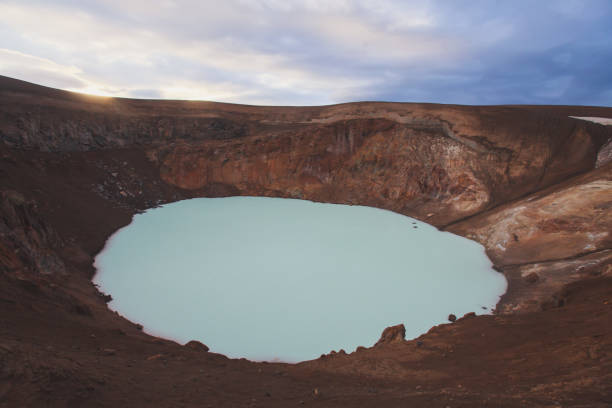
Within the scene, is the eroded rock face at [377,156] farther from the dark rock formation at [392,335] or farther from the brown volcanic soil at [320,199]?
the dark rock formation at [392,335]

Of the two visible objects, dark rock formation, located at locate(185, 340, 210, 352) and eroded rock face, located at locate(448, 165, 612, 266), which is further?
eroded rock face, located at locate(448, 165, 612, 266)

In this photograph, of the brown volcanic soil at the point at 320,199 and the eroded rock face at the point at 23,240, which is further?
the eroded rock face at the point at 23,240

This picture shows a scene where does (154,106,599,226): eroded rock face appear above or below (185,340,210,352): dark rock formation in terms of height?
above

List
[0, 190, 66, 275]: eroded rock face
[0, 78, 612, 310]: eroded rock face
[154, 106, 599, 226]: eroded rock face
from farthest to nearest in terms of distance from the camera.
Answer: [154, 106, 599, 226]: eroded rock face
[0, 78, 612, 310]: eroded rock face
[0, 190, 66, 275]: eroded rock face

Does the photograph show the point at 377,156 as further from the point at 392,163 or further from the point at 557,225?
the point at 557,225

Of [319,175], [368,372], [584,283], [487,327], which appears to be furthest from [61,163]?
[584,283]

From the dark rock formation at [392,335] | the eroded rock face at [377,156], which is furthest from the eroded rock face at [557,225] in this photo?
the dark rock formation at [392,335]

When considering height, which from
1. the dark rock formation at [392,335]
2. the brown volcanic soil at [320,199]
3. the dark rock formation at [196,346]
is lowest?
the dark rock formation at [196,346]

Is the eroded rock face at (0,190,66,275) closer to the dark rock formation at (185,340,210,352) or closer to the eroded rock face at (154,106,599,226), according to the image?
the dark rock formation at (185,340,210,352)

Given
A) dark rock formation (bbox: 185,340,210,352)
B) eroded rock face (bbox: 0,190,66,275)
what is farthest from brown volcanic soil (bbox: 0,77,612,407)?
dark rock formation (bbox: 185,340,210,352)
